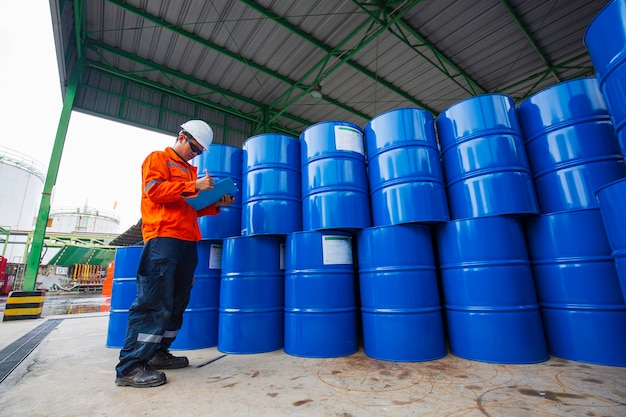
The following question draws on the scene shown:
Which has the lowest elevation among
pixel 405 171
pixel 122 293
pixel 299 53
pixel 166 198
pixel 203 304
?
pixel 203 304

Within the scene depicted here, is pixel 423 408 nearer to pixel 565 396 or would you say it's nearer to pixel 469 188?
pixel 565 396

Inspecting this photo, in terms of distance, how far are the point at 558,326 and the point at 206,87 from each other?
786 cm

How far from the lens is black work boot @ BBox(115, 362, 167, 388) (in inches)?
67.0

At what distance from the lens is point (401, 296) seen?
7.32 feet

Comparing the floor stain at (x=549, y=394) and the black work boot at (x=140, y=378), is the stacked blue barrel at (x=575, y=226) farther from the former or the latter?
the black work boot at (x=140, y=378)

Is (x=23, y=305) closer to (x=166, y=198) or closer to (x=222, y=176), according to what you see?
(x=222, y=176)

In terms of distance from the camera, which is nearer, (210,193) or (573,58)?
(210,193)

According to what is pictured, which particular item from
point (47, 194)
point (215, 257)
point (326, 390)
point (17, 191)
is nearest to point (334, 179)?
point (215, 257)

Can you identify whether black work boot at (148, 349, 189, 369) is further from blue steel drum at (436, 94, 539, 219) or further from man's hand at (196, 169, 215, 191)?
blue steel drum at (436, 94, 539, 219)

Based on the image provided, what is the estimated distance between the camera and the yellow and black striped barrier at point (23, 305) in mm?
4973

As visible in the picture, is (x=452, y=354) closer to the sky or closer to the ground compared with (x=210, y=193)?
closer to the ground

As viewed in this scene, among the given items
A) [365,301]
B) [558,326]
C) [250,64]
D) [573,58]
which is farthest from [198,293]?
[573,58]

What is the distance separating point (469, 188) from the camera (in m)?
2.37

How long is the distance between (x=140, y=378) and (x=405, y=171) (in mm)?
2320
